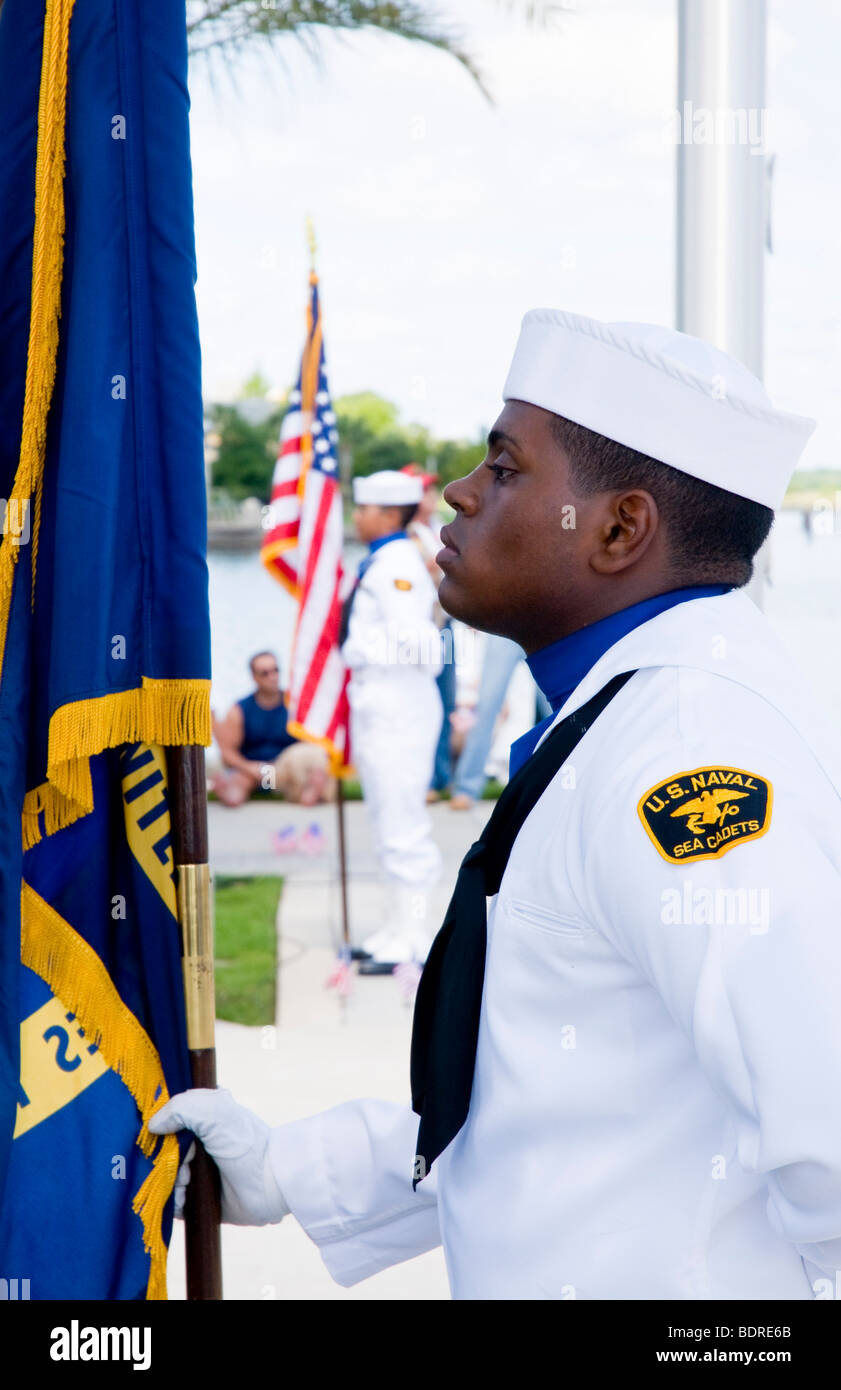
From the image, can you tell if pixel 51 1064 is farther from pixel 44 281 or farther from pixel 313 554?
pixel 313 554

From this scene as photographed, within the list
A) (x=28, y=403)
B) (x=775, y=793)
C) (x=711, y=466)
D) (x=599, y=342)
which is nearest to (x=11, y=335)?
(x=28, y=403)

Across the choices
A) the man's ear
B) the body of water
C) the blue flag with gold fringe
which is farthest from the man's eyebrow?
the body of water

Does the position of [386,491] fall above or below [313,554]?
above

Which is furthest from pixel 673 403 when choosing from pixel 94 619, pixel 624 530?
pixel 94 619

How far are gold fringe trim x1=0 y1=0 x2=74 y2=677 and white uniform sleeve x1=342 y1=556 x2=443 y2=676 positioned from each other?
3.99m

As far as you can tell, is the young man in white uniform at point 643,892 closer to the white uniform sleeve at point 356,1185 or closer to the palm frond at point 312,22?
the white uniform sleeve at point 356,1185

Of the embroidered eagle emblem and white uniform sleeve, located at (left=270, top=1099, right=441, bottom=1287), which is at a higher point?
the embroidered eagle emblem

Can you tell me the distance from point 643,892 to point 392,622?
15.0 ft

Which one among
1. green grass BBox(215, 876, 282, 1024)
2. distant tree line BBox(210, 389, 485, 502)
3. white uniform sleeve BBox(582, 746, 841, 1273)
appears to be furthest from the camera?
distant tree line BBox(210, 389, 485, 502)

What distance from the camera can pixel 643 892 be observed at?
121 cm

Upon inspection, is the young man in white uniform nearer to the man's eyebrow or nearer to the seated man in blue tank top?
the man's eyebrow

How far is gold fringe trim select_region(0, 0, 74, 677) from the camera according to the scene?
1713mm

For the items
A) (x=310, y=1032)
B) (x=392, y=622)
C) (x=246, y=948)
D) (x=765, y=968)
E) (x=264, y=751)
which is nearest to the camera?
(x=765, y=968)
